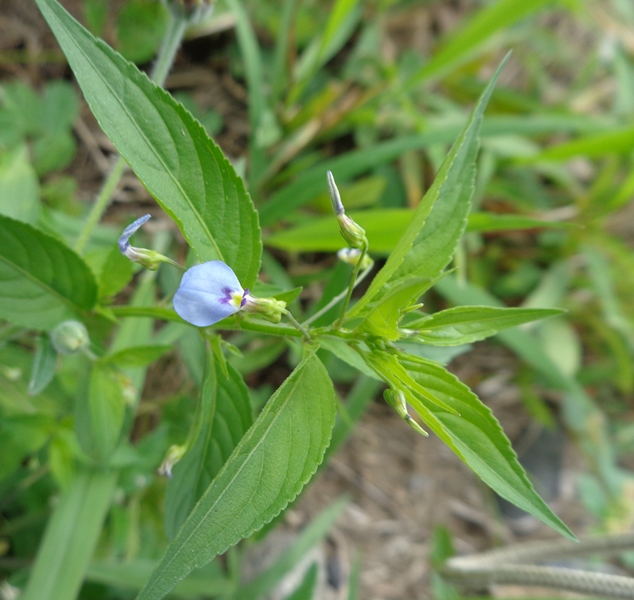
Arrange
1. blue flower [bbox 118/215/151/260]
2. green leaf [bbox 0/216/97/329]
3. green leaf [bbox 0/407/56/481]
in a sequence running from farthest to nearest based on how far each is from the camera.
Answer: green leaf [bbox 0/407/56/481] < green leaf [bbox 0/216/97/329] < blue flower [bbox 118/215/151/260]

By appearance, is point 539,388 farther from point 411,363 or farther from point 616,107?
point 411,363

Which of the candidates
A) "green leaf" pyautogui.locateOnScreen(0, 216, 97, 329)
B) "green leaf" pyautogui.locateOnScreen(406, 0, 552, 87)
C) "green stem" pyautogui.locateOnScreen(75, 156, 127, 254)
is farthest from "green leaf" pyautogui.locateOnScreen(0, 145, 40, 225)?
"green leaf" pyautogui.locateOnScreen(406, 0, 552, 87)

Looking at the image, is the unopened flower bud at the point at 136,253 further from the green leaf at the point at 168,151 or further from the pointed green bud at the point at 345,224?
the pointed green bud at the point at 345,224

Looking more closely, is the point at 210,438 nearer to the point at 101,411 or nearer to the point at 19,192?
the point at 101,411

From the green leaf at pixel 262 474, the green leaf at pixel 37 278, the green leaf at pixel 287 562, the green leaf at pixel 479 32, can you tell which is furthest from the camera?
the green leaf at pixel 479 32

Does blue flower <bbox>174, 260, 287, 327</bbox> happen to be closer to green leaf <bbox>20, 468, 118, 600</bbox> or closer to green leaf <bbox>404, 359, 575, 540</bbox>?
green leaf <bbox>404, 359, 575, 540</bbox>

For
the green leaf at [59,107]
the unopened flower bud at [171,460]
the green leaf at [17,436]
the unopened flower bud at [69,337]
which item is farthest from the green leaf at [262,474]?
the green leaf at [59,107]
